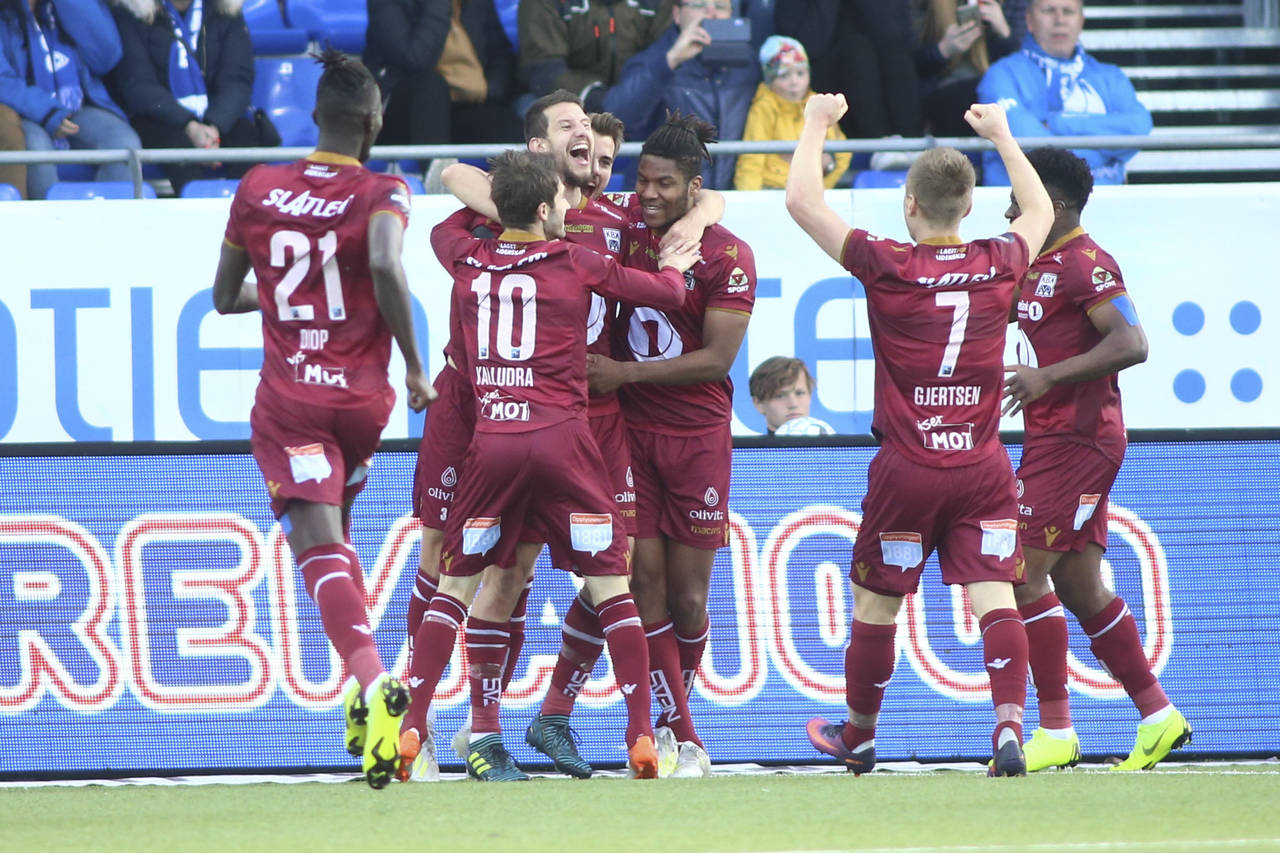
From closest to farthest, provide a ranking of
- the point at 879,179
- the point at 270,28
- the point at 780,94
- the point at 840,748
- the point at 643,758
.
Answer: the point at 643,758 < the point at 840,748 < the point at 879,179 < the point at 780,94 < the point at 270,28

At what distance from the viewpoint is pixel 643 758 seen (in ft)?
22.1

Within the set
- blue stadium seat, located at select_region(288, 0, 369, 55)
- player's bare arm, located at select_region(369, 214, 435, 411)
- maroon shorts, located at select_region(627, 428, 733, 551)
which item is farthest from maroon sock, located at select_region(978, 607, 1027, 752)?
blue stadium seat, located at select_region(288, 0, 369, 55)

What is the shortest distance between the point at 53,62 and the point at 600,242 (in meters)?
5.23

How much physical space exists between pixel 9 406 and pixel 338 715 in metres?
3.30

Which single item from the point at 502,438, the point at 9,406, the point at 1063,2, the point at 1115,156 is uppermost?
the point at 1063,2

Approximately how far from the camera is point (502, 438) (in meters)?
6.59

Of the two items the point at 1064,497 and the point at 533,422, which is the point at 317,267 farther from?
the point at 1064,497

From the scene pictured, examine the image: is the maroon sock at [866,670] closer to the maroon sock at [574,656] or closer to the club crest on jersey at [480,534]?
the maroon sock at [574,656]

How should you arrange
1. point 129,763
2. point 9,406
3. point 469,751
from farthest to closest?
point 9,406 → point 129,763 → point 469,751

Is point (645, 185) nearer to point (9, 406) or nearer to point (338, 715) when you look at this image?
point (338, 715)

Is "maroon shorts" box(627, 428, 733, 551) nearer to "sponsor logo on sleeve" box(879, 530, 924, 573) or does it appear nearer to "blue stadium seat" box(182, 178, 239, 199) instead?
"sponsor logo on sleeve" box(879, 530, 924, 573)

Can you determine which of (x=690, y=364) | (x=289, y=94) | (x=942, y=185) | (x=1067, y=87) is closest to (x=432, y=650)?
(x=690, y=364)

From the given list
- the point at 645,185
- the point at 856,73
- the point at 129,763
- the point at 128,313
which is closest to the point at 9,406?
the point at 128,313

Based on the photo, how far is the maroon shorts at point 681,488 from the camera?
7238 millimetres
